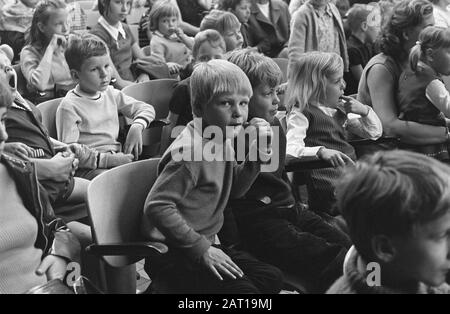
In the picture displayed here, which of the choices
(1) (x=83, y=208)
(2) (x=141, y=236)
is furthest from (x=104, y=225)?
(1) (x=83, y=208)

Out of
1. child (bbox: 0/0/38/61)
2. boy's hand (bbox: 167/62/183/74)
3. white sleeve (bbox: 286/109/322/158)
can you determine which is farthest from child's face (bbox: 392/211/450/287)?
child (bbox: 0/0/38/61)

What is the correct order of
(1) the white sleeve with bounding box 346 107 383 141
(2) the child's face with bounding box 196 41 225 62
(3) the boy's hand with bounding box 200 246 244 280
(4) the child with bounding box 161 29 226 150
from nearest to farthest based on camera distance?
1. (3) the boy's hand with bounding box 200 246 244 280
2. (1) the white sleeve with bounding box 346 107 383 141
3. (4) the child with bounding box 161 29 226 150
4. (2) the child's face with bounding box 196 41 225 62

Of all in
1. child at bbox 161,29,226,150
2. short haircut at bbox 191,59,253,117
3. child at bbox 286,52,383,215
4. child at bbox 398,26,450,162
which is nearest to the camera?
short haircut at bbox 191,59,253,117

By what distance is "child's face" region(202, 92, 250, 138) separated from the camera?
2.40m

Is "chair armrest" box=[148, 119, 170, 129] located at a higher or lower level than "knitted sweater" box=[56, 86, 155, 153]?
lower

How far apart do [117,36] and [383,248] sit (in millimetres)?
3543

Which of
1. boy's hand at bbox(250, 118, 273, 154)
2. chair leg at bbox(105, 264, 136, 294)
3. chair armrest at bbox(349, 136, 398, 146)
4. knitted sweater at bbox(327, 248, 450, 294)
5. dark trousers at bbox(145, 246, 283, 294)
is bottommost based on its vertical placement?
chair leg at bbox(105, 264, 136, 294)

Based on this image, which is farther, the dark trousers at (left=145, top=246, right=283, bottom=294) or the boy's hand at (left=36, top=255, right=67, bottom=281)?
the dark trousers at (left=145, top=246, right=283, bottom=294)

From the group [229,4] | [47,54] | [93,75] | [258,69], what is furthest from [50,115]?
[229,4]

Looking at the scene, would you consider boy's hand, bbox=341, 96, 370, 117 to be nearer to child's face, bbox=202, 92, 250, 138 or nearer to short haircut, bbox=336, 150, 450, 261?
child's face, bbox=202, 92, 250, 138

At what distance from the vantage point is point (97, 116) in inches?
131
